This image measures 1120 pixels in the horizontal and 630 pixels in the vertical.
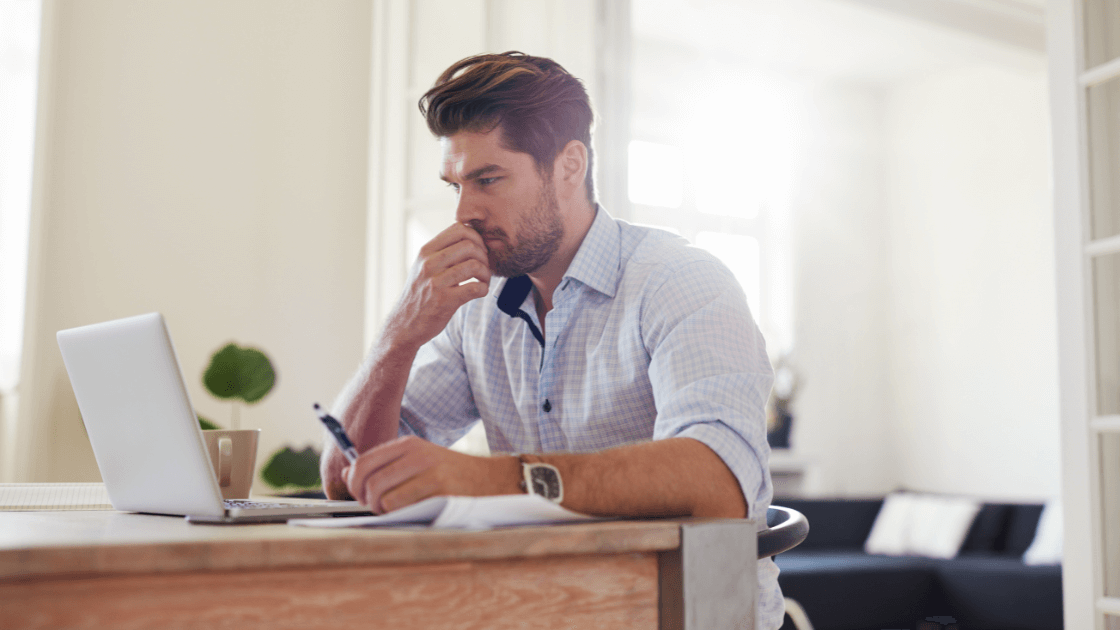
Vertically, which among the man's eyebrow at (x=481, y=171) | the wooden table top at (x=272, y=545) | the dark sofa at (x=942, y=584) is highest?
the man's eyebrow at (x=481, y=171)

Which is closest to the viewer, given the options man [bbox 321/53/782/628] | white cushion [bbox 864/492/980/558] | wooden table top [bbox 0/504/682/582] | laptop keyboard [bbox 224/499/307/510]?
wooden table top [bbox 0/504/682/582]

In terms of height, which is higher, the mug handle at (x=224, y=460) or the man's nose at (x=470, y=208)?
the man's nose at (x=470, y=208)

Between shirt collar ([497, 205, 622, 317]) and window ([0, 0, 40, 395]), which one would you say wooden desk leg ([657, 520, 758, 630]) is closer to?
shirt collar ([497, 205, 622, 317])

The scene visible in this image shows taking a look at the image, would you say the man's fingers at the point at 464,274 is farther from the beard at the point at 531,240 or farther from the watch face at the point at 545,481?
the watch face at the point at 545,481

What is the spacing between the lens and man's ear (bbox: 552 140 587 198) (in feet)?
5.01

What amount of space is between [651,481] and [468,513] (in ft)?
0.76

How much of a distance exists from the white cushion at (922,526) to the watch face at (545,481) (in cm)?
464

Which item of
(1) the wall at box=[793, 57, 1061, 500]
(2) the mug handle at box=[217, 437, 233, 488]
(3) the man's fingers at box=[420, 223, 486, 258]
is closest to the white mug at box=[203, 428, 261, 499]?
(2) the mug handle at box=[217, 437, 233, 488]

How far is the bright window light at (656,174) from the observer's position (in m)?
5.79

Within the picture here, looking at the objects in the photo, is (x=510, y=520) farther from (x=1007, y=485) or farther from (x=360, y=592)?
(x=1007, y=485)

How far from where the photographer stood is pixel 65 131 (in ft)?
9.66

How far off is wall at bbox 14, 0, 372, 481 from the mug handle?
1.80 m

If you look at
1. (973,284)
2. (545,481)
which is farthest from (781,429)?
(545,481)

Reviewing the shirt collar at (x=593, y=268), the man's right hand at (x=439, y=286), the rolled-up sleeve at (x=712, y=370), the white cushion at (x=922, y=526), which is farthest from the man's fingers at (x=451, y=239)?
the white cushion at (x=922, y=526)
